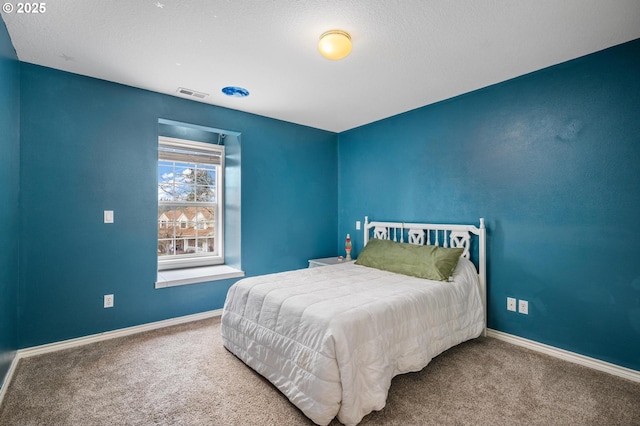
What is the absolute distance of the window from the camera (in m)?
3.74

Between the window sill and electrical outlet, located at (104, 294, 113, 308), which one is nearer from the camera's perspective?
electrical outlet, located at (104, 294, 113, 308)

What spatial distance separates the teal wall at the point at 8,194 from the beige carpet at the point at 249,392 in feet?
1.12

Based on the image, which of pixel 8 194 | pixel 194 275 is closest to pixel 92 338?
pixel 194 275

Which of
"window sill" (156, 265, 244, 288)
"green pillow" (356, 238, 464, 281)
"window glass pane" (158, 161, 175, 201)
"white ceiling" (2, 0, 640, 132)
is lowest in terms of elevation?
"window sill" (156, 265, 244, 288)

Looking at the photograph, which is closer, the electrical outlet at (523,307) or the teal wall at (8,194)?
the teal wall at (8,194)

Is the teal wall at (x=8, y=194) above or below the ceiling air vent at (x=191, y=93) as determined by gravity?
below

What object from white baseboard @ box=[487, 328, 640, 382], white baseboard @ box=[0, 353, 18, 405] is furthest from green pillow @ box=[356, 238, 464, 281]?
white baseboard @ box=[0, 353, 18, 405]

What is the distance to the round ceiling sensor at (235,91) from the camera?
3.05 meters

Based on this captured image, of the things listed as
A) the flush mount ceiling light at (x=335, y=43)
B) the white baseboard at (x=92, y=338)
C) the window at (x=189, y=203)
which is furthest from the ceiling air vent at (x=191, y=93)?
the white baseboard at (x=92, y=338)

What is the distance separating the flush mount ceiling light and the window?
245cm

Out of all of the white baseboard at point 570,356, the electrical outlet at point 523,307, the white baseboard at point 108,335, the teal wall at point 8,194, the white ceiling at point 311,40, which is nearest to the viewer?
the white ceiling at point 311,40

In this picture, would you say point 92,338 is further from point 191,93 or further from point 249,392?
point 191,93

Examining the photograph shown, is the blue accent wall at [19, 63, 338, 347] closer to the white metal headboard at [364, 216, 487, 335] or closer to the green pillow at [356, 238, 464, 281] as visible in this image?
the green pillow at [356, 238, 464, 281]

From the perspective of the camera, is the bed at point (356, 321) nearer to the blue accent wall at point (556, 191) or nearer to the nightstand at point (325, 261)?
the blue accent wall at point (556, 191)
